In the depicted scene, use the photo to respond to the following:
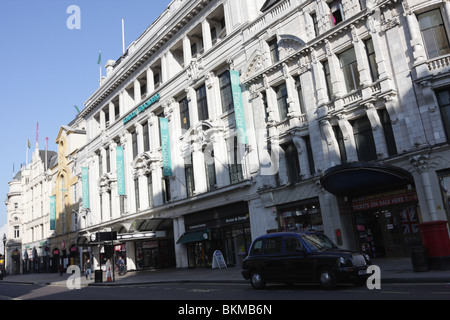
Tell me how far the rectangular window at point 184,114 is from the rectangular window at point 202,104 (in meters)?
1.58

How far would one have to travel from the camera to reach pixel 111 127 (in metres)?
43.8

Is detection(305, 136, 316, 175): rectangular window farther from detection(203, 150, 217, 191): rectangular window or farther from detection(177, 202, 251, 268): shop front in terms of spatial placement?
detection(203, 150, 217, 191): rectangular window

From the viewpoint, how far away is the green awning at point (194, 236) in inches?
1110

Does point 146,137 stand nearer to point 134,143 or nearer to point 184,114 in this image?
point 134,143

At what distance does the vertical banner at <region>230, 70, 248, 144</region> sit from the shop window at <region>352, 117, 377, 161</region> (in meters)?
7.60

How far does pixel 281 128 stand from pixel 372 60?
6.52 m

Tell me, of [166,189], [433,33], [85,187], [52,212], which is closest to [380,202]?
[433,33]

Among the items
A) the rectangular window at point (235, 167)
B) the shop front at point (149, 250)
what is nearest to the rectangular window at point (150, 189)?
the shop front at point (149, 250)

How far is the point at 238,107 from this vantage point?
2606 cm

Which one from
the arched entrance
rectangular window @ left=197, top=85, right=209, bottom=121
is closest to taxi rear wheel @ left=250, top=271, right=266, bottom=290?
rectangular window @ left=197, top=85, right=209, bottom=121

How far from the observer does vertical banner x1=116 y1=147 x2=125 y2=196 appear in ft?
128

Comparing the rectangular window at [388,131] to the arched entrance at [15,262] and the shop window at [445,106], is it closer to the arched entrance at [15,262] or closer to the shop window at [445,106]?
the shop window at [445,106]
